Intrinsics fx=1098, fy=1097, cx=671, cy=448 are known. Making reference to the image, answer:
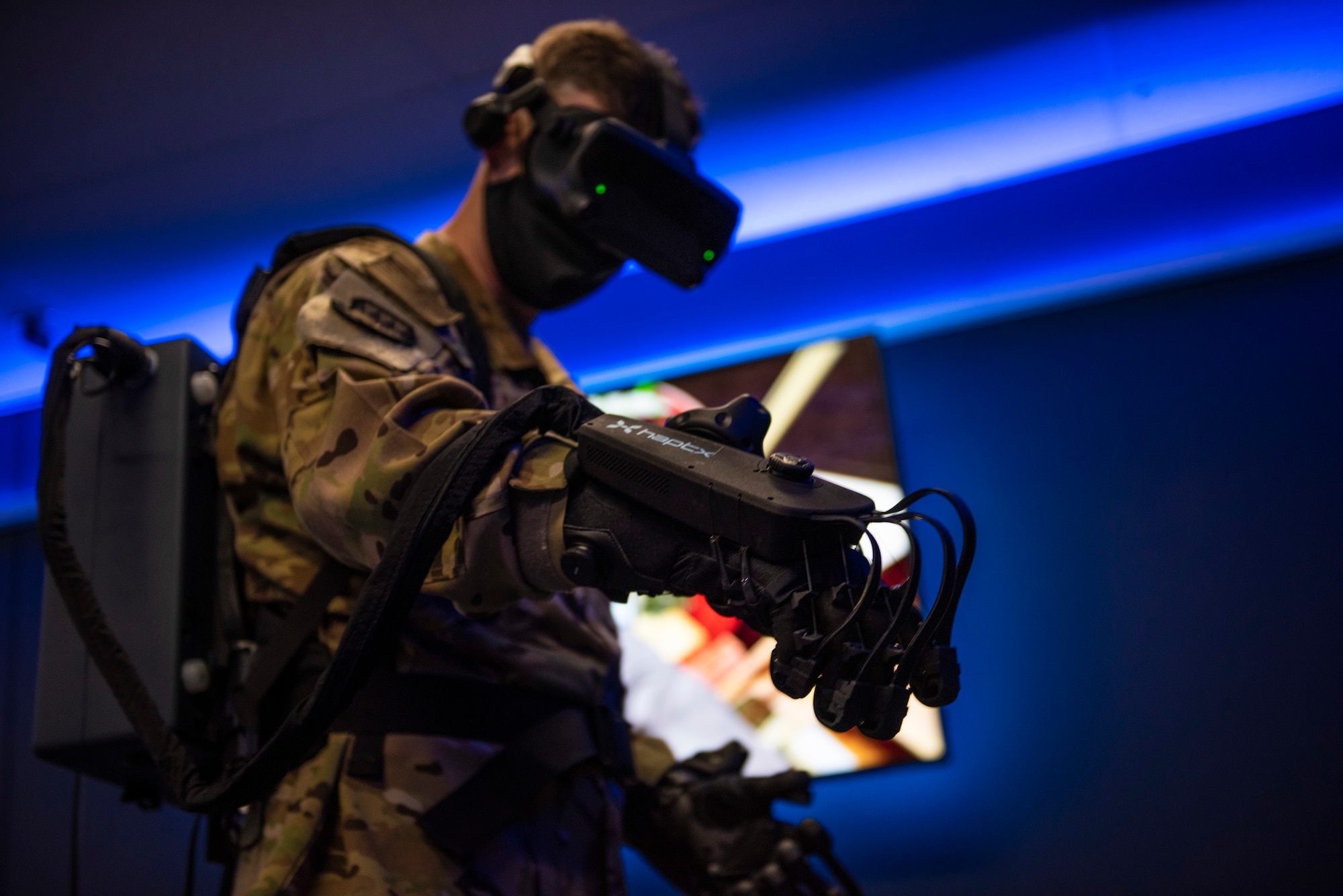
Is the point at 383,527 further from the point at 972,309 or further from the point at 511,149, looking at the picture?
the point at 972,309

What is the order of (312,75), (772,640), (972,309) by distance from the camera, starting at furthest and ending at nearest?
(972,309), (772,640), (312,75)

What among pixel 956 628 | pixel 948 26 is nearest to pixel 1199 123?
pixel 948 26

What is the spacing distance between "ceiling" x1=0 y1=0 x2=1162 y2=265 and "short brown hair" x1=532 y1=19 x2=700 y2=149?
2.11 ft

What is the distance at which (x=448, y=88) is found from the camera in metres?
2.32

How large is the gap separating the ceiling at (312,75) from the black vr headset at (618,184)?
30.7 inches

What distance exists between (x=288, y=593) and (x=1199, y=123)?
2309 millimetres

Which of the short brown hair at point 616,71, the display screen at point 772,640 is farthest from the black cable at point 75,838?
the display screen at point 772,640

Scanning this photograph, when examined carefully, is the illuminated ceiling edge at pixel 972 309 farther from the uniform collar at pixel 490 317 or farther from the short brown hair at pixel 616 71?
the uniform collar at pixel 490 317

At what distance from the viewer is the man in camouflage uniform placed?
840 millimetres

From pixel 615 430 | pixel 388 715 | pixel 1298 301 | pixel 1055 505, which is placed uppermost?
pixel 1298 301

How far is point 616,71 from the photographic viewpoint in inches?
59.1

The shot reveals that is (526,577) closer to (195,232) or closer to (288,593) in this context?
(288,593)

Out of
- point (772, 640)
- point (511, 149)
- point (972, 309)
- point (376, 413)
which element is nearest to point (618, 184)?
point (511, 149)

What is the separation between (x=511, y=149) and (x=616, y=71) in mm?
180
